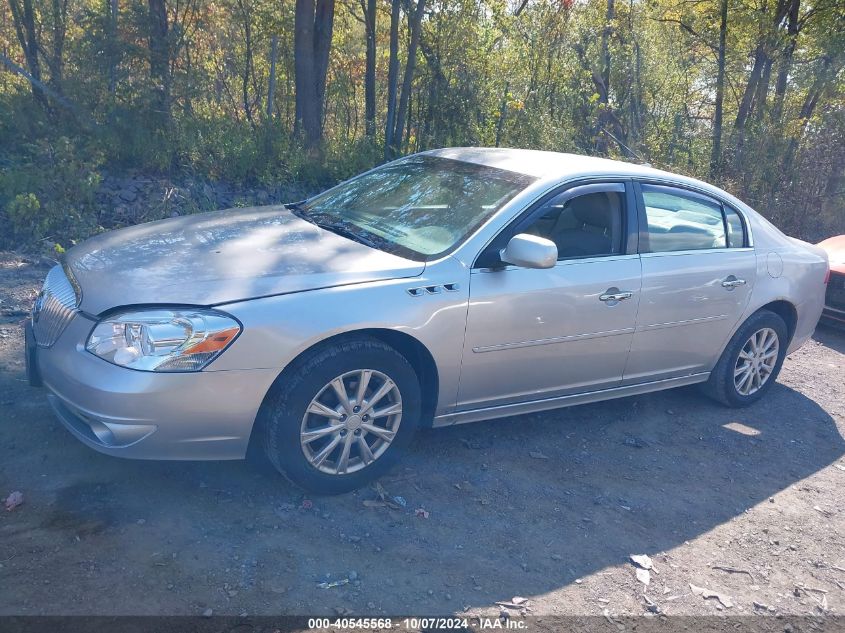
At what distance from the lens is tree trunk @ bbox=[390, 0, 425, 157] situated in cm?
1116

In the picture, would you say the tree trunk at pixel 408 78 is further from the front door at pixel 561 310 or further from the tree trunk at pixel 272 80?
the front door at pixel 561 310

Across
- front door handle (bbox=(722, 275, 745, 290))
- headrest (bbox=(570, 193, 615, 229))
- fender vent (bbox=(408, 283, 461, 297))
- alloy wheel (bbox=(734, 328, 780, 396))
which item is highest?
headrest (bbox=(570, 193, 615, 229))

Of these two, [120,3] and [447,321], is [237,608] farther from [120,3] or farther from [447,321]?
[120,3]

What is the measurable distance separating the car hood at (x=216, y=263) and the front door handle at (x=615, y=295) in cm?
123

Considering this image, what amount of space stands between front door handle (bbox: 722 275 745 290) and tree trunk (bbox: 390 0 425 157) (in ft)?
22.6

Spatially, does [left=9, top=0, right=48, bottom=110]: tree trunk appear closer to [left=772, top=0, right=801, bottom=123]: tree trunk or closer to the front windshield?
the front windshield

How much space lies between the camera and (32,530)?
3.39m

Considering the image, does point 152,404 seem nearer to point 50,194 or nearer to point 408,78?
point 50,194

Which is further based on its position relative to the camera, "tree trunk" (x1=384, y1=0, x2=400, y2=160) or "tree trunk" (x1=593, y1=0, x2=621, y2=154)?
"tree trunk" (x1=593, y1=0, x2=621, y2=154)

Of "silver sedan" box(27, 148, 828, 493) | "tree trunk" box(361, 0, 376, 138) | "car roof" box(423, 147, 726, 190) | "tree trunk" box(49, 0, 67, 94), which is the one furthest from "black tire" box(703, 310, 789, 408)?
"tree trunk" box(49, 0, 67, 94)

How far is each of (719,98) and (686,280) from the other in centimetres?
902

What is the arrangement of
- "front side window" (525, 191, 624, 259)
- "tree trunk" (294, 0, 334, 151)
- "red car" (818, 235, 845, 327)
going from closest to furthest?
"front side window" (525, 191, 624, 259) < "red car" (818, 235, 845, 327) < "tree trunk" (294, 0, 334, 151)

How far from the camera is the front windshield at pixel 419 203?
440 cm

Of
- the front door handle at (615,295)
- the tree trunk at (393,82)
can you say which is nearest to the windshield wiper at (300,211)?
the front door handle at (615,295)
